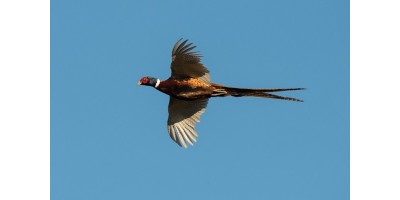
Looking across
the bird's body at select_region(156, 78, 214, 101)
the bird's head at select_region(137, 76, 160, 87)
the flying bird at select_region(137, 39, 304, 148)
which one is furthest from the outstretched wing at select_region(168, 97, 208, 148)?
the bird's head at select_region(137, 76, 160, 87)

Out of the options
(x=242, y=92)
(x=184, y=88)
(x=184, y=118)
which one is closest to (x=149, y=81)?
(x=184, y=88)

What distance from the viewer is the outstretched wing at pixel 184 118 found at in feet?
57.9

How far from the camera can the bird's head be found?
55.2 feet

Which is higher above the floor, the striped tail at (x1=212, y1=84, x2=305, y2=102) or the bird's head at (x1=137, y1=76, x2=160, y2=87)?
the bird's head at (x1=137, y1=76, x2=160, y2=87)

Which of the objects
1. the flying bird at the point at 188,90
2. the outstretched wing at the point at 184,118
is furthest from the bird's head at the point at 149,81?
the outstretched wing at the point at 184,118

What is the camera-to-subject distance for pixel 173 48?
16.3 m

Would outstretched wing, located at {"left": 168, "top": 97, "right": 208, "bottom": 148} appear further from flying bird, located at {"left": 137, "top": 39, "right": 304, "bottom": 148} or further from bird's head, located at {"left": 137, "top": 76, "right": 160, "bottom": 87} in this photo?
bird's head, located at {"left": 137, "top": 76, "right": 160, "bottom": 87}

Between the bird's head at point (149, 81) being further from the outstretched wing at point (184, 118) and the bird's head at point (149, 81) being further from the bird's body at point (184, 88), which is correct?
the outstretched wing at point (184, 118)

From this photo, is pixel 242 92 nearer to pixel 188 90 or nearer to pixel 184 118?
pixel 188 90

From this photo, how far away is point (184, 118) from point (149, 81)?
1.50 m

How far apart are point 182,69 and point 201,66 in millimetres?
444

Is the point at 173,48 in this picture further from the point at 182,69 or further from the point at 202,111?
the point at 202,111
